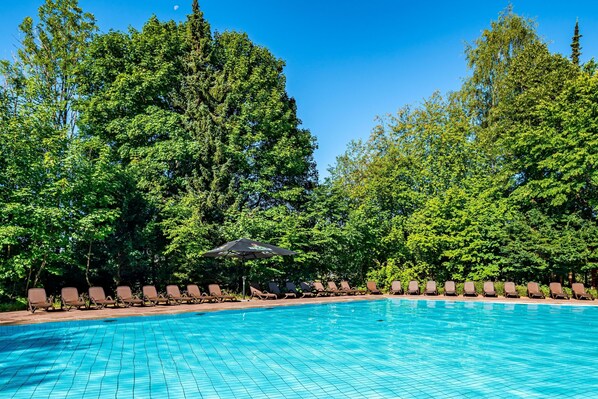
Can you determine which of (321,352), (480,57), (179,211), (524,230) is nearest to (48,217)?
(179,211)

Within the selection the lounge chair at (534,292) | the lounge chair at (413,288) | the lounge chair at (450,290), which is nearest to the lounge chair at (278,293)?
the lounge chair at (413,288)

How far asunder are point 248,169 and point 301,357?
1710 cm

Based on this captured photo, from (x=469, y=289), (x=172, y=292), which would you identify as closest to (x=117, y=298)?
(x=172, y=292)

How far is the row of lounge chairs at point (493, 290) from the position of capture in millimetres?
18547

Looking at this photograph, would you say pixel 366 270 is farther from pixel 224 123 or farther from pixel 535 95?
pixel 535 95

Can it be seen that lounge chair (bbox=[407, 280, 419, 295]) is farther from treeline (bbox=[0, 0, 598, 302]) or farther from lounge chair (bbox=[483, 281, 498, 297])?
lounge chair (bbox=[483, 281, 498, 297])

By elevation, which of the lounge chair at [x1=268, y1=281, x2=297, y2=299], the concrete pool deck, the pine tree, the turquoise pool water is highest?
the pine tree

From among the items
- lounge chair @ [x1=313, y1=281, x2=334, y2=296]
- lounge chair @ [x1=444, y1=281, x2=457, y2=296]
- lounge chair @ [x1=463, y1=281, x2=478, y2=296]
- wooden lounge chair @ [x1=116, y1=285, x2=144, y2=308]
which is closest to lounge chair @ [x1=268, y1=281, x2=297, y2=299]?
lounge chair @ [x1=313, y1=281, x2=334, y2=296]

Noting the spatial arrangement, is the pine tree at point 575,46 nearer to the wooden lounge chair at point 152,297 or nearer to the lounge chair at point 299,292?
the lounge chair at point 299,292

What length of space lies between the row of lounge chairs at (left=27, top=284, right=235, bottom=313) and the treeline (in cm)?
169

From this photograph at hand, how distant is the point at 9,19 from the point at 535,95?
1161 inches

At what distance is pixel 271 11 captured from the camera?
24312mm

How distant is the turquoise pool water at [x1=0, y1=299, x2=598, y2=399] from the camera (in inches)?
250

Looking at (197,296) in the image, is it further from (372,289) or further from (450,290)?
(450,290)
